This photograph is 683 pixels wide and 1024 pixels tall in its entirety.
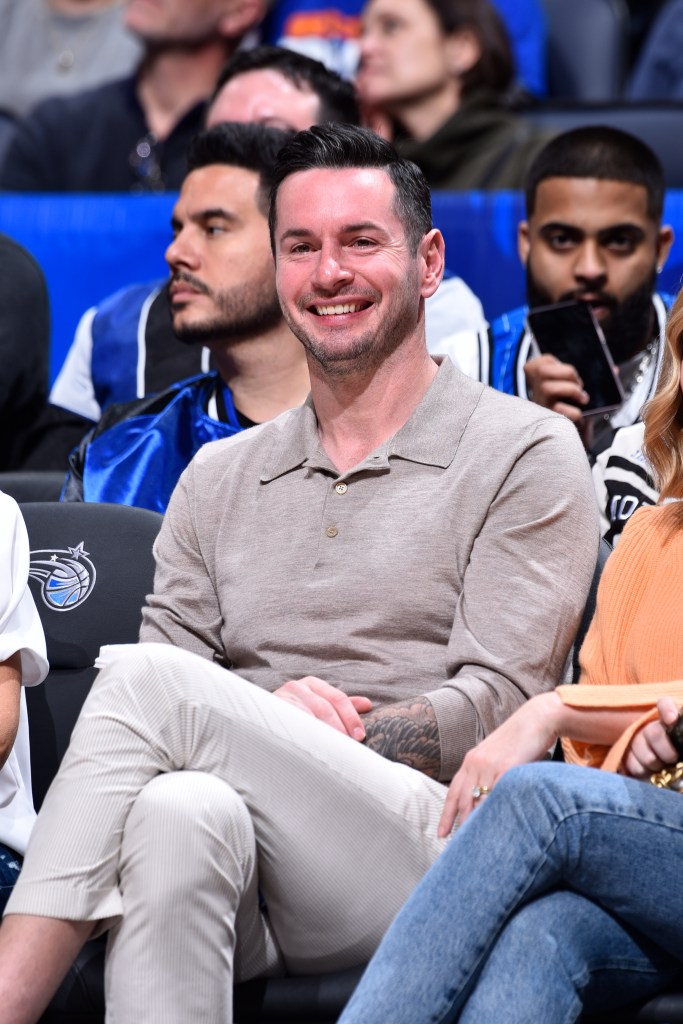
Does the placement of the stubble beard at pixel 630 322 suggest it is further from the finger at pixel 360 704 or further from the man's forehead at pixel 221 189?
the finger at pixel 360 704

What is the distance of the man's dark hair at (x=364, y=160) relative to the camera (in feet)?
7.15

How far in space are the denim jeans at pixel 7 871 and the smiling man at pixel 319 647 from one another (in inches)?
9.1

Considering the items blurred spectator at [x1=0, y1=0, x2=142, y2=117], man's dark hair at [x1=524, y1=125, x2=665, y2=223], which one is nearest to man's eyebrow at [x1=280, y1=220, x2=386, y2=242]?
man's dark hair at [x1=524, y1=125, x2=665, y2=223]

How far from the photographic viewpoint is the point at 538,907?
160 cm

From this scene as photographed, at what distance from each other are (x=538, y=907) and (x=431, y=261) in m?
0.97

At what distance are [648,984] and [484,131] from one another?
8.61 ft

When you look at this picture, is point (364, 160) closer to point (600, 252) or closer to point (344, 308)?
point (344, 308)

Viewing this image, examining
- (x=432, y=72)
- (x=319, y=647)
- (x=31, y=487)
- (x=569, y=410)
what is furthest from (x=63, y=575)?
(x=432, y=72)

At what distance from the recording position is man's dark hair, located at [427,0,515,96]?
4047mm

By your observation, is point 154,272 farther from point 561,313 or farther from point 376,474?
point 376,474

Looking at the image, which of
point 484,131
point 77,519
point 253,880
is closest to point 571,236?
point 484,131

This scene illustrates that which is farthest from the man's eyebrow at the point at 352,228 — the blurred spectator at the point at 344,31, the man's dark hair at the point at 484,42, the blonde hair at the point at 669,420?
the blurred spectator at the point at 344,31

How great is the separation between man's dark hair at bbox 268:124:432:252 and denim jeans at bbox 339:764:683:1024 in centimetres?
88

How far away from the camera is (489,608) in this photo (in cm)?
192
